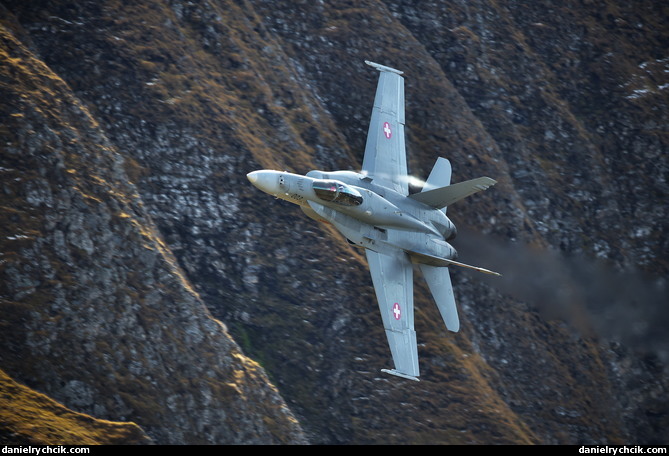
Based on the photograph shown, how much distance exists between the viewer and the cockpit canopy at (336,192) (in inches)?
1483

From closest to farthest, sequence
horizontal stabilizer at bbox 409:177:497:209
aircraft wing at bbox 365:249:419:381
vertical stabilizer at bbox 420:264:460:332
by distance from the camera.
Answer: aircraft wing at bbox 365:249:419:381, horizontal stabilizer at bbox 409:177:497:209, vertical stabilizer at bbox 420:264:460:332

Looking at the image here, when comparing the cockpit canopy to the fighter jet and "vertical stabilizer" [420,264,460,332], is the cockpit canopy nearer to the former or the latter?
the fighter jet

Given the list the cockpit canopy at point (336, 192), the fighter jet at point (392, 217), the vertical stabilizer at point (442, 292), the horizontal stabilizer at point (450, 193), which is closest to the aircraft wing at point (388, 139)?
the fighter jet at point (392, 217)

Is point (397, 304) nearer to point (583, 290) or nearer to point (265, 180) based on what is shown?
point (265, 180)

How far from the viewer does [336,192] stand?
37812mm

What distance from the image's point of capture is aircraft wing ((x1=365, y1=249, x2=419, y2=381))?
39031mm

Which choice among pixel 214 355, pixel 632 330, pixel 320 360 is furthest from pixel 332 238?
pixel 632 330

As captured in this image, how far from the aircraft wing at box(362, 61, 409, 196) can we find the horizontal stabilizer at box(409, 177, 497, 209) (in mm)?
1428

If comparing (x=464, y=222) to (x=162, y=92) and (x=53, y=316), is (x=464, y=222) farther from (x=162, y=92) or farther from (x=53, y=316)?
(x=53, y=316)

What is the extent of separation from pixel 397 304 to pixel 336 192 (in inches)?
257

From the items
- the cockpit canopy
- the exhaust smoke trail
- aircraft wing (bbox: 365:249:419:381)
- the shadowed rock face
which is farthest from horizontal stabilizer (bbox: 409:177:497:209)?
the exhaust smoke trail

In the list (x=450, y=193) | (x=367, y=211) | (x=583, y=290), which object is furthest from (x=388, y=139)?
(x=583, y=290)

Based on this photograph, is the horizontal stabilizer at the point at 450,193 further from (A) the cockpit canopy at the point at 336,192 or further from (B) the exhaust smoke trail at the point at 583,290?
(B) the exhaust smoke trail at the point at 583,290

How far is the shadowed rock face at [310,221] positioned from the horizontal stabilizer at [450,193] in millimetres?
6558
